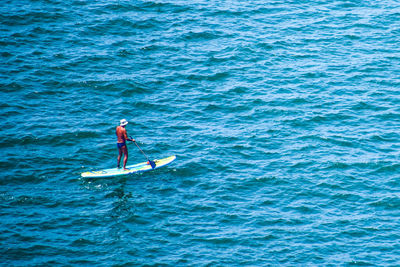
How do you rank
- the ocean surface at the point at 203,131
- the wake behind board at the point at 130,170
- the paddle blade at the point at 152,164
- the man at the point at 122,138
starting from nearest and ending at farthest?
the ocean surface at the point at 203,131, the man at the point at 122,138, the wake behind board at the point at 130,170, the paddle blade at the point at 152,164

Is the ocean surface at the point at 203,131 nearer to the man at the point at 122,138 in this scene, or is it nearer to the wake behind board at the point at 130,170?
the wake behind board at the point at 130,170

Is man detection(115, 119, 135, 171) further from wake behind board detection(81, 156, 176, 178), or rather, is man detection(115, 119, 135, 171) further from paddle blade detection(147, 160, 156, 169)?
paddle blade detection(147, 160, 156, 169)

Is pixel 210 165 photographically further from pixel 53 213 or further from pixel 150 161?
pixel 53 213

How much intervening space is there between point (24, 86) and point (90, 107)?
4.90 metres

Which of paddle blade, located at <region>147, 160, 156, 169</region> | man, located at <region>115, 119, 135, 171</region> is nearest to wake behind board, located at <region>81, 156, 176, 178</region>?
paddle blade, located at <region>147, 160, 156, 169</region>

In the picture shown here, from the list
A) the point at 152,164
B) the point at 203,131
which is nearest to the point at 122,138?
the point at 152,164

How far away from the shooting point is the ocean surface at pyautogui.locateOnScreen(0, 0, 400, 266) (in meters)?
25.4

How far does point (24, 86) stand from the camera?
36.2 meters

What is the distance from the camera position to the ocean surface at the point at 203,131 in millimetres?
25438

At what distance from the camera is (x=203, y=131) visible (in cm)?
3331

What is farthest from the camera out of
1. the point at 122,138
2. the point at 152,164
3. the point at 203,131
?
the point at 203,131

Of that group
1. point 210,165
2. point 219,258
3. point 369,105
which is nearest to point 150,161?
point 210,165

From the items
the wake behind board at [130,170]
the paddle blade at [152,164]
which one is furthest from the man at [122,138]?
the paddle blade at [152,164]

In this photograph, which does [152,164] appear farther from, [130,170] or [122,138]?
[122,138]
